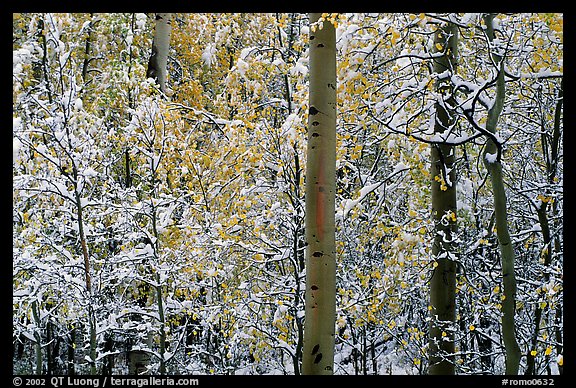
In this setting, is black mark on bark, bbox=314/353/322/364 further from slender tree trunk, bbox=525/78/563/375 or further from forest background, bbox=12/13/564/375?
slender tree trunk, bbox=525/78/563/375

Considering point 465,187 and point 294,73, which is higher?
point 294,73

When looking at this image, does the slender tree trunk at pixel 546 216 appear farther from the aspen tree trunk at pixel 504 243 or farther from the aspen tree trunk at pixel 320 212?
the aspen tree trunk at pixel 320 212

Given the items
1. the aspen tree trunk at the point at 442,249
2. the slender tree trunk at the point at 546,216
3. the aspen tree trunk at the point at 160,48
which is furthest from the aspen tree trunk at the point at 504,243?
the aspen tree trunk at the point at 160,48

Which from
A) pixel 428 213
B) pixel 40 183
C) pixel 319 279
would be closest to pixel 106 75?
pixel 40 183

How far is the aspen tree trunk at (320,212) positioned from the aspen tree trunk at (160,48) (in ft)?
10.6

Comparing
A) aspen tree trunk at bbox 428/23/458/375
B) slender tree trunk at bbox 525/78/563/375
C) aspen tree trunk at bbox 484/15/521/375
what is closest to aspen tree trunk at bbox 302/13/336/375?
aspen tree trunk at bbox 484/15/521/375

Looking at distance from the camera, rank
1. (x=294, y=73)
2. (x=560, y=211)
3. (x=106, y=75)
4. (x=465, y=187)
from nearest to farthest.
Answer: (x=560, y=211), (x=294, y=73), (x=465, y=187), (x=106, y=75)

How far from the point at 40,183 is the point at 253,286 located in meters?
2.36

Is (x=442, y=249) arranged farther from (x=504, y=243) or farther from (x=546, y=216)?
(x=504, y=243)

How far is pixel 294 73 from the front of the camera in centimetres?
531

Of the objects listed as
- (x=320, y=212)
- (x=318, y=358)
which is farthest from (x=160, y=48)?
A: (x=318, y=358)

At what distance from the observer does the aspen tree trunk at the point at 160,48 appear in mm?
6750
